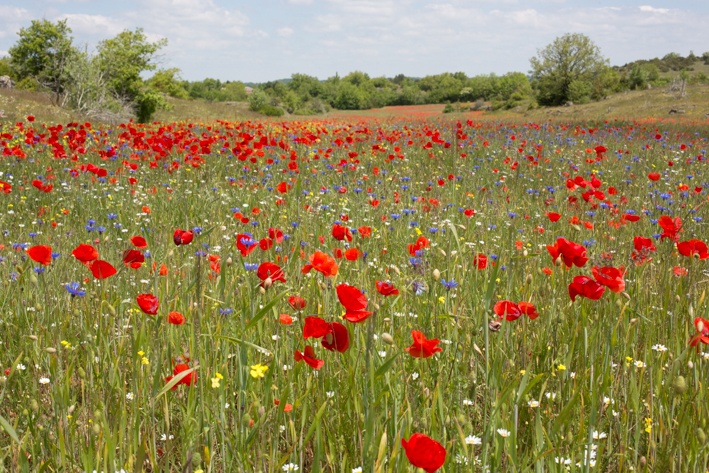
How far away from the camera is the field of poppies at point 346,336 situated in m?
1.34

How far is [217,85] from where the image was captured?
130875 mm

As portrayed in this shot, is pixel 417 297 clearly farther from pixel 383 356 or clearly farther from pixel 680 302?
pixel 680 302

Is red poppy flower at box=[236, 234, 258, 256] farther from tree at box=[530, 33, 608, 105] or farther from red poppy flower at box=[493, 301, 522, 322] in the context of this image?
tree at box=[530, 33, 608, 105]

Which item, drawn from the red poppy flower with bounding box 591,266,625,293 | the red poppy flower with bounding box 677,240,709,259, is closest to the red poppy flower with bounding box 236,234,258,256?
the red poppy flower with bounding box 591,266,625,293

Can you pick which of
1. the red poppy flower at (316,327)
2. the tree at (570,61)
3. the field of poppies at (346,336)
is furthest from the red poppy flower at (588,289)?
the tree at (570,61)

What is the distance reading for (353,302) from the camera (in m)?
1.13

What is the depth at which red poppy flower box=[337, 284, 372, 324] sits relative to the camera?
110 cm

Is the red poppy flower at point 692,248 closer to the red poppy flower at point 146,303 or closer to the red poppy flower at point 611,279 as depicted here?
the red poppy flower at point 611,279

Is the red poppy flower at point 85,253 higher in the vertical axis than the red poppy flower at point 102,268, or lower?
higher

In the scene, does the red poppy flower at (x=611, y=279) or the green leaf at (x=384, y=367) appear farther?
the red poppy flower at (x=611, y=279)

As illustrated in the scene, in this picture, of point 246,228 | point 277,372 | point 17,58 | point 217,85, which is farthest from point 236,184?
point 217,85

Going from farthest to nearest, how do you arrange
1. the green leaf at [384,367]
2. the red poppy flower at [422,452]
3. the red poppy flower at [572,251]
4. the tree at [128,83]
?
the tree at [128,83]
the red poppy flower at [572,251]
the green leaf at [384,367]
the red poppy flower at [422,452]

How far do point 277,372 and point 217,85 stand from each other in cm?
14072

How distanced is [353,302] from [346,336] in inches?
4.9
